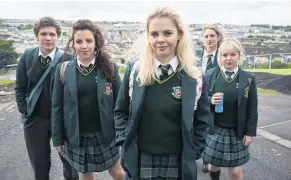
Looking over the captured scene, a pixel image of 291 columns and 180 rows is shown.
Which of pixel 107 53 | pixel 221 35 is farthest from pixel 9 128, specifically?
pixel 221 35

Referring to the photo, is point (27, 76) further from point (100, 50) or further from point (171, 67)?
point (171, 67)

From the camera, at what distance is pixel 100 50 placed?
Answer: 2.98 meters

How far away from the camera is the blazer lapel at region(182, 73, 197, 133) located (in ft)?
6.82

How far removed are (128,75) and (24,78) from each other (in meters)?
1.44

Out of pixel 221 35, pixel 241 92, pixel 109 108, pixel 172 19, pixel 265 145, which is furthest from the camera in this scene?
pixel 265 145

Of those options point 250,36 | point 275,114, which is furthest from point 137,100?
point 250,36

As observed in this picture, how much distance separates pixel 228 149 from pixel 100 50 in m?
1.63

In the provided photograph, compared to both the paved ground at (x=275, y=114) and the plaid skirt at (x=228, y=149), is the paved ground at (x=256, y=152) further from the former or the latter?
the plaid skirt at (x=228, y=149)

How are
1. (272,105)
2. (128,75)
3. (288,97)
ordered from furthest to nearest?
1. (288,97)
2. (272,105)
3. (128,75)

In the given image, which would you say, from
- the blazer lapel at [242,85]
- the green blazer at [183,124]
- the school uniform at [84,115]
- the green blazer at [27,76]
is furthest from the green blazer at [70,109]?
the blazer lapel at [242,85]

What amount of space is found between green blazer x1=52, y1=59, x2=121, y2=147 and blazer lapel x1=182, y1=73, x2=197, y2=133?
3.10 ft

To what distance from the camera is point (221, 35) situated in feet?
13.4

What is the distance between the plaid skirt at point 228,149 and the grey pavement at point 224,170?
2.82 ft

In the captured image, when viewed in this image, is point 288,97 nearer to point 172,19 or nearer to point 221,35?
point 221,35
